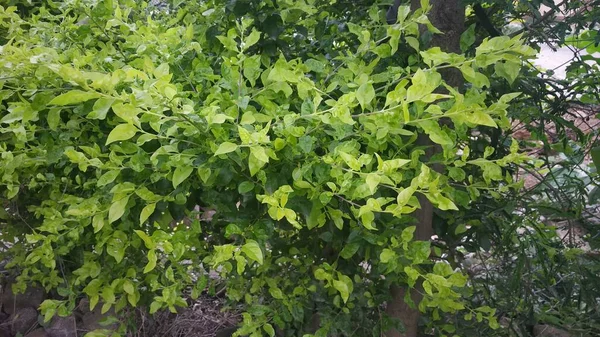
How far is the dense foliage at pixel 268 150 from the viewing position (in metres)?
1.15

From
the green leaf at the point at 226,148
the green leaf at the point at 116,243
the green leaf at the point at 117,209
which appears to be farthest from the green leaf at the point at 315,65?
the green leaf at the point at 116,243

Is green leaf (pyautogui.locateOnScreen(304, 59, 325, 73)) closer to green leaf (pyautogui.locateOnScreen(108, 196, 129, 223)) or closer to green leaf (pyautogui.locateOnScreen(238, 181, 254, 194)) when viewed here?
green leaf (pyautogui.locateOnScreen(238, 181, 254, 194))

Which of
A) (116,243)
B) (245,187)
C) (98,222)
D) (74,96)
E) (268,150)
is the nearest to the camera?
(74,96)

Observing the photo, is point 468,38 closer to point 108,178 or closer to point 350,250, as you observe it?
point 350,250

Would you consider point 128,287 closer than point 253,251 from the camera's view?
No

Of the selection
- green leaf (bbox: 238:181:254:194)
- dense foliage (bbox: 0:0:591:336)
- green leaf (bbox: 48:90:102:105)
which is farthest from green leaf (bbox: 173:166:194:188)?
green leaf (bbox: 48:90:102:105)

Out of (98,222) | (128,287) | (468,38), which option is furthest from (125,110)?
(468,38)

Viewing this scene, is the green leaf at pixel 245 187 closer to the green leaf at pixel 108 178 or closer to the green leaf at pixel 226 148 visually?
the green leaf at pixel 226 148

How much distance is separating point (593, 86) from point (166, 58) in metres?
1.19

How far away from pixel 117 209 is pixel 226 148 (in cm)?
31

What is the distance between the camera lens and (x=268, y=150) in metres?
1.12

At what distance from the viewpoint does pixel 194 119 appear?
1.13m

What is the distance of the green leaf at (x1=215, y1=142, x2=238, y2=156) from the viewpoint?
1.06 metres

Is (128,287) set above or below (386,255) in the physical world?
below
